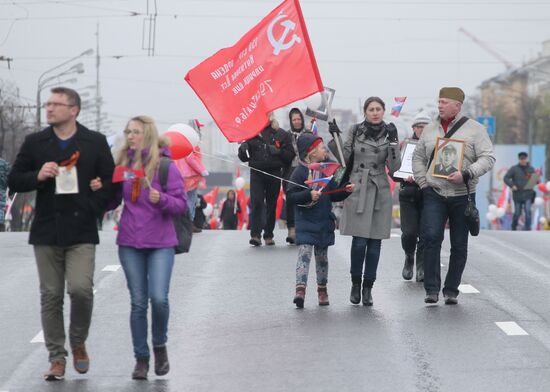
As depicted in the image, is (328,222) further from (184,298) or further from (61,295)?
(61,295)

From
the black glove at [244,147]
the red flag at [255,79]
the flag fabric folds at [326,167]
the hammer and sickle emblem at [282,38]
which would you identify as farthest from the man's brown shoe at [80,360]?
the black glove at [244,147]

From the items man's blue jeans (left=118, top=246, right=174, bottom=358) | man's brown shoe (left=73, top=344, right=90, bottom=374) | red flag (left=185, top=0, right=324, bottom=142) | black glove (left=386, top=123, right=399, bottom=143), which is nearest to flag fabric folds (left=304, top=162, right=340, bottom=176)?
black glove (left=386, top=123, right=399, bottom=143)

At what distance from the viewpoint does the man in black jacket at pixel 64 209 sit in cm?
857

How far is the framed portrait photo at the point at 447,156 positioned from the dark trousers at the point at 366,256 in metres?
0.84

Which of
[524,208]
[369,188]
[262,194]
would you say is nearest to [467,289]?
[369,188]

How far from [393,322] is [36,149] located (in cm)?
377

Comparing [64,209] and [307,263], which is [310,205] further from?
[64,209]

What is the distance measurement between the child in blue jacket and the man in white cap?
209 cm

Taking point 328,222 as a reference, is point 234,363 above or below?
below

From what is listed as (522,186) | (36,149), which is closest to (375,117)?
(36,149)

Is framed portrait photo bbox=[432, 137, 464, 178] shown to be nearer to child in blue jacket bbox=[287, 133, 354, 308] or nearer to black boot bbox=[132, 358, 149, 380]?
child in blue jacket bbox=[287, 133, 354, 308]

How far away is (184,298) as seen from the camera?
12.8m

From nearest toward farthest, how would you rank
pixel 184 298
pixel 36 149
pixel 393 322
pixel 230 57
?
pixel 36 149 < pixel 393 322 < pixel 184 298 < pixel 230 57

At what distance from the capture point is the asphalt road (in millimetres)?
8797
